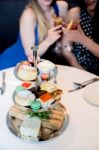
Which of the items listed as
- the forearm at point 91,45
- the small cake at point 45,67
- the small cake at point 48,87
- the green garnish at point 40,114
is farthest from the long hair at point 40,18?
the green garnish at point 40,114

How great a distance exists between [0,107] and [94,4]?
1084 mm

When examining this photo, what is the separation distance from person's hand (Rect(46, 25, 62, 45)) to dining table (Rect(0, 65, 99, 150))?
1.24ft

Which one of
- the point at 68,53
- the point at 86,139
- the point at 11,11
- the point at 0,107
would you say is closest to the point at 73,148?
the point at 86,139

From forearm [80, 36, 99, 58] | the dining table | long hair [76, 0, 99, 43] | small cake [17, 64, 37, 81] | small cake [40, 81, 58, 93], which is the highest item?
long hair [76, 0, 99, 43]

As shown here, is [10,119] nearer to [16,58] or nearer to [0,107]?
[0,107]

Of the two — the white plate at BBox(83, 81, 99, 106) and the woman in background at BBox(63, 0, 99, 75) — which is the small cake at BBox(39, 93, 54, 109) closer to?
the white plate at BBox(83, 81, 99, 106)

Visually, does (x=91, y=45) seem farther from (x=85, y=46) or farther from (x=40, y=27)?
(x=40, y=27)

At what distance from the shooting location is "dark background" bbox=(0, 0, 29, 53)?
248cm

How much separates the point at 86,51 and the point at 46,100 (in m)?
1.08

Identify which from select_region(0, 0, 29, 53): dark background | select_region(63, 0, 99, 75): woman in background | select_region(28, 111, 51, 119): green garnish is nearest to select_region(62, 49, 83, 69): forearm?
select_region(63, 0, 99, 75): woman in background

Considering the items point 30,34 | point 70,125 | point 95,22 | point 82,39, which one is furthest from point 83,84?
point 95,22

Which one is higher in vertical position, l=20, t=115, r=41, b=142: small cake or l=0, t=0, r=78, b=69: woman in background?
l=0, t=0, r=78, b=69: woman in background

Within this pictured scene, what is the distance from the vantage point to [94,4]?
6.84 feet

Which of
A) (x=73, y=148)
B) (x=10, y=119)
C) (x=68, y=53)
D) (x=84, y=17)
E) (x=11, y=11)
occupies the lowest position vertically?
(x=73, y=148)
